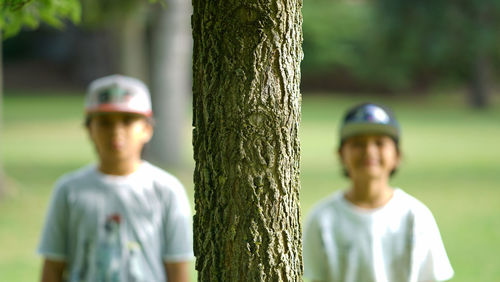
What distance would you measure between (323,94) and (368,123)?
3583 cm

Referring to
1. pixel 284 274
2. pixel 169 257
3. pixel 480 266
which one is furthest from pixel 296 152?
pixel 480 266

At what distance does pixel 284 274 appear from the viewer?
203 cm

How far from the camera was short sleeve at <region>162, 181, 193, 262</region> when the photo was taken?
312cm

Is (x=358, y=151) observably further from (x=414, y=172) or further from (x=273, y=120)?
(x=414, y=172)

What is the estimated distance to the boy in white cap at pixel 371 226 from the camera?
2.84 meters

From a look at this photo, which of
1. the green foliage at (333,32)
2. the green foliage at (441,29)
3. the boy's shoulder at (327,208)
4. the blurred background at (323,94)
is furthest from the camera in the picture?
the green foliage at (333,32)

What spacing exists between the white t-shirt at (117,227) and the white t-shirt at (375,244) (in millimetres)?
499

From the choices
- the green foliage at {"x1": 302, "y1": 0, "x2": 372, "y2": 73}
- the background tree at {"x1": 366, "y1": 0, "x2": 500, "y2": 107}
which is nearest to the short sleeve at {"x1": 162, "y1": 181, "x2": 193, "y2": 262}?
the background tree at {"x1": 366, "y1": 0, "x2": 500, "y2": 107}

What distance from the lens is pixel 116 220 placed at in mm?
3115

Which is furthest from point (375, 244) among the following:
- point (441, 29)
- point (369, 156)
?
point (441, 29)

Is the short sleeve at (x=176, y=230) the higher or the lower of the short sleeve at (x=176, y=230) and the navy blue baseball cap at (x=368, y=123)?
the lower

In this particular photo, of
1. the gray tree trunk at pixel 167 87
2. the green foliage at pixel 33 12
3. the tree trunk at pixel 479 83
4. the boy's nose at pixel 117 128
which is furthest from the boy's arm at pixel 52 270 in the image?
the tree trunk at pixel 479 83

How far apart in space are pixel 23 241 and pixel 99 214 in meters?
5.86

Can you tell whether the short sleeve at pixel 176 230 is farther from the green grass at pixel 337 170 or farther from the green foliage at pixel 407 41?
the green foliage at pixel 407 41
